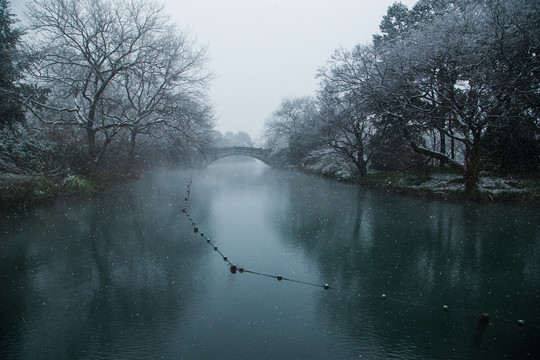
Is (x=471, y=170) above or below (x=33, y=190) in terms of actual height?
above

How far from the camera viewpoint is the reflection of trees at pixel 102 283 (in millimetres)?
4227

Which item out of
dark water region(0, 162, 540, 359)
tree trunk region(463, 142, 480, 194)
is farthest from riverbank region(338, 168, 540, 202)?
dark water region(0, 162, 540, 359)

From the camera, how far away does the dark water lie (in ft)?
13.5

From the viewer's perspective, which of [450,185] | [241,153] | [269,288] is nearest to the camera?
[269,288]

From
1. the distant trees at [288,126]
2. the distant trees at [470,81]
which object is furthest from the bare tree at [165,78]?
the distant trees at [288,126]

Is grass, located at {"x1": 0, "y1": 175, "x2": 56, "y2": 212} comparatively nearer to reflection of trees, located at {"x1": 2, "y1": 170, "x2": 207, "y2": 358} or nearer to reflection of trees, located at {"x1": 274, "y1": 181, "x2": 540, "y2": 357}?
reflection of trees, located at {"x1": 2, "y1": 170, "x2": 207, "y2": 358}

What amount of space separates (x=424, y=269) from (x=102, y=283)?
6.15 meters

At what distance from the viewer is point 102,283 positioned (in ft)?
18.9

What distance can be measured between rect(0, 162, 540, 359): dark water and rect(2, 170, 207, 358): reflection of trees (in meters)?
0.03

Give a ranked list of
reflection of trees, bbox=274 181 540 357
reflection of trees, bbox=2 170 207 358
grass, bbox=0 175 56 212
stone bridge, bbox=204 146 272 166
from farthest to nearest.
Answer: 1. stone bridge, bbox=204 146 272 166
2. grass, bbox=0 175 56 212
3. reflection of trees, bbox=274 181 540 357
4. reflection of trees, bbox=2 170 207 358

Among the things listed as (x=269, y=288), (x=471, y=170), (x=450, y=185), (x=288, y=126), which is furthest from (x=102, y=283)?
(x=288, y=126)

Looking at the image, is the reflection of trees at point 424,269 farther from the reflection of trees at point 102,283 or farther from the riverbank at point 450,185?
the reflection of trees at point 102,283

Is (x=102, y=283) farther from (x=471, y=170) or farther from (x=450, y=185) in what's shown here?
(x=450, y=185)

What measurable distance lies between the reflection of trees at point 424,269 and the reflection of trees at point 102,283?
2639 mm
